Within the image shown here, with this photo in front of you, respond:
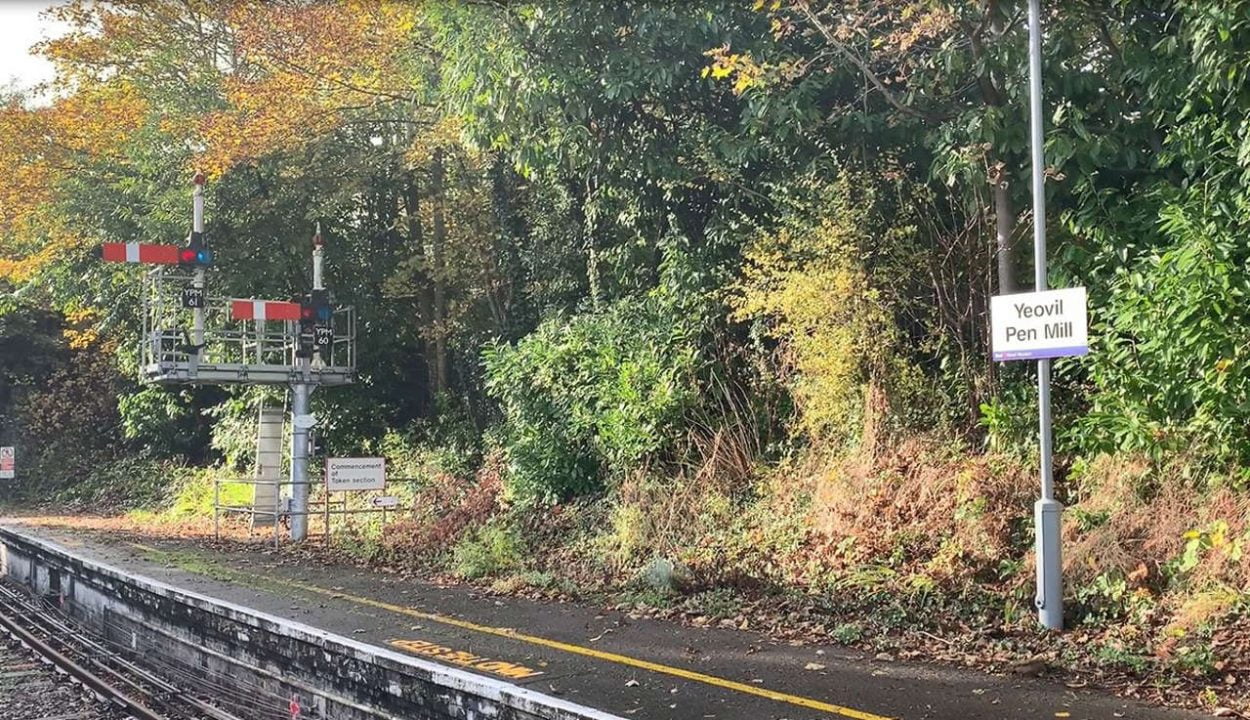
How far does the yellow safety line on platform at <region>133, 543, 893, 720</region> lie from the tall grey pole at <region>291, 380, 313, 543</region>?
4619 mm

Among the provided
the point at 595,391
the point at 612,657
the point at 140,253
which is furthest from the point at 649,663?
the point at 140,253

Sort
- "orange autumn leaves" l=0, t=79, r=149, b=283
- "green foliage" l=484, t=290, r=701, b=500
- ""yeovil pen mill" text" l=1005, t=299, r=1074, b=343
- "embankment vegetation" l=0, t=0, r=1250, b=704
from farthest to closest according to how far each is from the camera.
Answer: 1. "orange autumn leaves" l=0, t=79, r=149, b=283
2. "green foliage" l=484, t=290, r=701, b=500
3. "embankment vegetation" l=0, t=0, r=1250, b=704
4. ""yeovil pen mill" text" l=1005, t=299, r=1074, b=343

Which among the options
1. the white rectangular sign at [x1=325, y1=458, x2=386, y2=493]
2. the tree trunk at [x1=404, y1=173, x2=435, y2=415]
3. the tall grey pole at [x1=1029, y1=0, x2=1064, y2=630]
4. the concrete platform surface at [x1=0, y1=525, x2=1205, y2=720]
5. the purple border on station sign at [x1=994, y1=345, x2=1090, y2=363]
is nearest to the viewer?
the concrete platform surface at [x1=0, y1=525, x2=1205, y2=720]

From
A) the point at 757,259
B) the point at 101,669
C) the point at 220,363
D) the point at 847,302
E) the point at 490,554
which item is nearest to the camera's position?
the point at 847,302

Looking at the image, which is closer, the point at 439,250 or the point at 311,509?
the point at 311,509

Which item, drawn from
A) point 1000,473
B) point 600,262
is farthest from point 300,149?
point 1000,473

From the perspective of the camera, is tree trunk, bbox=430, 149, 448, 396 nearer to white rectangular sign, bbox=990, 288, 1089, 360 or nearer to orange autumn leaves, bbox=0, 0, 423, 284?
orange autumn leaves, bbox=0, 0, 423, 284

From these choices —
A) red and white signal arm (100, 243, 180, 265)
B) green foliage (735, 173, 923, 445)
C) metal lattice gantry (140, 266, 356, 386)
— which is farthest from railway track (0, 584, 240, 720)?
green foliage (735, 173, 923, 445)

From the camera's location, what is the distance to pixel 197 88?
20.2m

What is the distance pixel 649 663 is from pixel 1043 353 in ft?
12.5

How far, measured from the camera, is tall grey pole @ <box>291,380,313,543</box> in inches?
664

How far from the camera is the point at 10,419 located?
105 ft

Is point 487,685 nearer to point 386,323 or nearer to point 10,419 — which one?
point 386,323

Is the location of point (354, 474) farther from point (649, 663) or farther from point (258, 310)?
point (649, 663)
